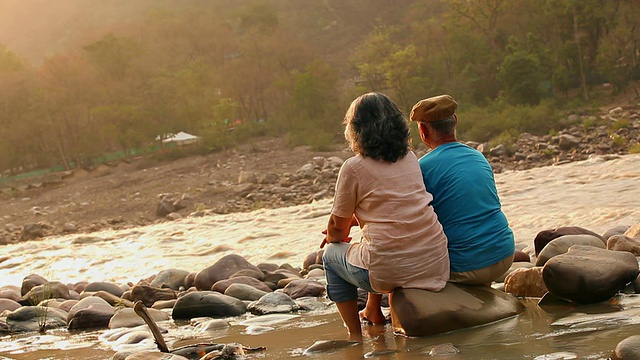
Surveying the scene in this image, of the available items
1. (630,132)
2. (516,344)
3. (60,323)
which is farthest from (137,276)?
(630,132)

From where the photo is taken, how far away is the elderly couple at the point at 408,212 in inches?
154

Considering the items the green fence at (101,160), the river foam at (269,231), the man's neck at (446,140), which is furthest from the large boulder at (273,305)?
the green fence at (101,160)

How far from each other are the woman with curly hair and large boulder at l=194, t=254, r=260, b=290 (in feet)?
10.6

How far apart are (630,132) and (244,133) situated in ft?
52.5

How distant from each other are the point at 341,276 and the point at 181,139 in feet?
101

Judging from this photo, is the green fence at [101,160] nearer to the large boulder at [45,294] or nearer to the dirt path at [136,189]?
the dirt path at [136,189]

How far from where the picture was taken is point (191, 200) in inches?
794

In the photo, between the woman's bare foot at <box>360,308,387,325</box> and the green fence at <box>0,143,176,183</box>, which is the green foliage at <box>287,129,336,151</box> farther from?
the woman's bare foot at <box>360,308,387,325</box>

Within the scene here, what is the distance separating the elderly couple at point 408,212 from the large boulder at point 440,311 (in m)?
0.05

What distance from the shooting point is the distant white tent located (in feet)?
111

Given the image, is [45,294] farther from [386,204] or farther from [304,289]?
[386,204]

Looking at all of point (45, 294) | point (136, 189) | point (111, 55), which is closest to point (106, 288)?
point (45, 294)

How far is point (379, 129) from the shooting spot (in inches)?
152

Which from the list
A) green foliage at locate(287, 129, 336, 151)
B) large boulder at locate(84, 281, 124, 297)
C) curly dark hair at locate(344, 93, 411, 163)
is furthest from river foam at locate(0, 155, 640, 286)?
green foliage at locate(287, 129, 336, 151)
